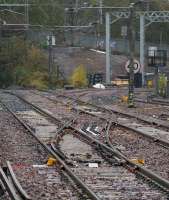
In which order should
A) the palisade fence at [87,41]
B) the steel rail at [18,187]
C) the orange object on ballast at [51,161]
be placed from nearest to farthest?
the steel rail at [18,187] → the orange object on ballast at [51,161] → the palisade fence at [87,41]

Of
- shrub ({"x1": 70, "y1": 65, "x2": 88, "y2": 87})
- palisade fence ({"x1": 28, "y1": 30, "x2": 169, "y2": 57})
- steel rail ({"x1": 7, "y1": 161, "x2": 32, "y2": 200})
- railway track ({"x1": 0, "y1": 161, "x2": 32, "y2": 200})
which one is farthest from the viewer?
palisade fence ({"x1": 28, "y1": 30, "x2": 169, "y2": 57})

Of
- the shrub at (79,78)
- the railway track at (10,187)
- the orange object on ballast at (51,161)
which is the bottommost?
the shrub at (79,78)

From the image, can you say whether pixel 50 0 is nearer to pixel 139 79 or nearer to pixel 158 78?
pixel 139 79

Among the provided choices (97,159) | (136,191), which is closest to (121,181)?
Result: (136,191)

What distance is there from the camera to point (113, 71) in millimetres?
102375

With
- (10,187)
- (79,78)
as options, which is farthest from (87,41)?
(10,187)

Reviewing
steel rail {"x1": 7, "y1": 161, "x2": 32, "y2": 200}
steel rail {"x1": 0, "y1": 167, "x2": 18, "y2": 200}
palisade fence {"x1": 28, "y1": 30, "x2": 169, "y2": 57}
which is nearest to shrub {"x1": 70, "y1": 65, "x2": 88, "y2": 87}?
palisade fence {"x1": 28, "y1": 30, "x2": 169, "y2": 57}

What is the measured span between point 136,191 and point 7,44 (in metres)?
85.4

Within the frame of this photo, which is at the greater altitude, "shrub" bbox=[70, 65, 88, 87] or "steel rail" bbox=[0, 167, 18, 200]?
"steel rail" bbox=[0, 167, 18, 200]

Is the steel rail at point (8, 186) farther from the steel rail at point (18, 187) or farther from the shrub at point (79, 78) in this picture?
the shrub at point (79, 78)

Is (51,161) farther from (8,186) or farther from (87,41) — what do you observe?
(87,41)

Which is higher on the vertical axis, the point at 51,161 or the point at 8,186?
the point at 8,186

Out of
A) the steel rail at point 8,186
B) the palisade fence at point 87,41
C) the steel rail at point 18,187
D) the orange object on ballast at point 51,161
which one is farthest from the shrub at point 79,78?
the steel rail at point 8,186

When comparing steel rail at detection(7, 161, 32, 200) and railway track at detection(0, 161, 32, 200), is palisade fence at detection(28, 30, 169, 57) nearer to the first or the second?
steel rail at detection(7, 161, 32, 200)
